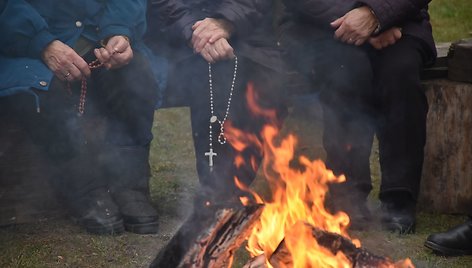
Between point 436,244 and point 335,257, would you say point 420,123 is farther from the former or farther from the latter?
point 335,257

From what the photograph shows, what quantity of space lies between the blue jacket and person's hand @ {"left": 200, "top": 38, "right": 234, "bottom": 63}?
462mm

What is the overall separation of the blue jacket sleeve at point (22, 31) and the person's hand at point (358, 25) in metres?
1.78

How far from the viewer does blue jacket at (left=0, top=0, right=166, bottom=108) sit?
14.7 feet

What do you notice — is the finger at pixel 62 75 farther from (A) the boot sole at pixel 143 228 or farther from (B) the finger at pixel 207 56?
(A) the boot sole at pixel 143 228

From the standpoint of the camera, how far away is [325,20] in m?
4.96

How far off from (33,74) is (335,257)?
208 cm

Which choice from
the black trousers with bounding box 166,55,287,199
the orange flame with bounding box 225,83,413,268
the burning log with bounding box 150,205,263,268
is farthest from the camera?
the black trousers with bounding box 166,55,287,199

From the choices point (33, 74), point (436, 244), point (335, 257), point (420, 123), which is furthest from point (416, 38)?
point (33, 74)

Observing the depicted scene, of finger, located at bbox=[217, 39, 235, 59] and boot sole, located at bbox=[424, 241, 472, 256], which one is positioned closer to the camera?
boot sole, located at bbox=[424, 241, 472, 256]

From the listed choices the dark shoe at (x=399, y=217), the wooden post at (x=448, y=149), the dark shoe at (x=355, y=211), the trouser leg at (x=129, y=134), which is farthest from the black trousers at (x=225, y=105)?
the wooden post at (x=448, y=149)

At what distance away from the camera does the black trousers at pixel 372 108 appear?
15.7 feet

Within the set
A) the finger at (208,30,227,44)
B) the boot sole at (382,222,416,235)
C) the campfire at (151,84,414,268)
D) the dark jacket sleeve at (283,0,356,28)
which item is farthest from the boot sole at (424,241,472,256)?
the finger at (208,30,227,44)

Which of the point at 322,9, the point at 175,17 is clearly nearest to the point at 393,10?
the point at 322,9

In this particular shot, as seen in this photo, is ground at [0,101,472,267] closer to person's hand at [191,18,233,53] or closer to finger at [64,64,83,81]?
finger at [64,64,83,81]
